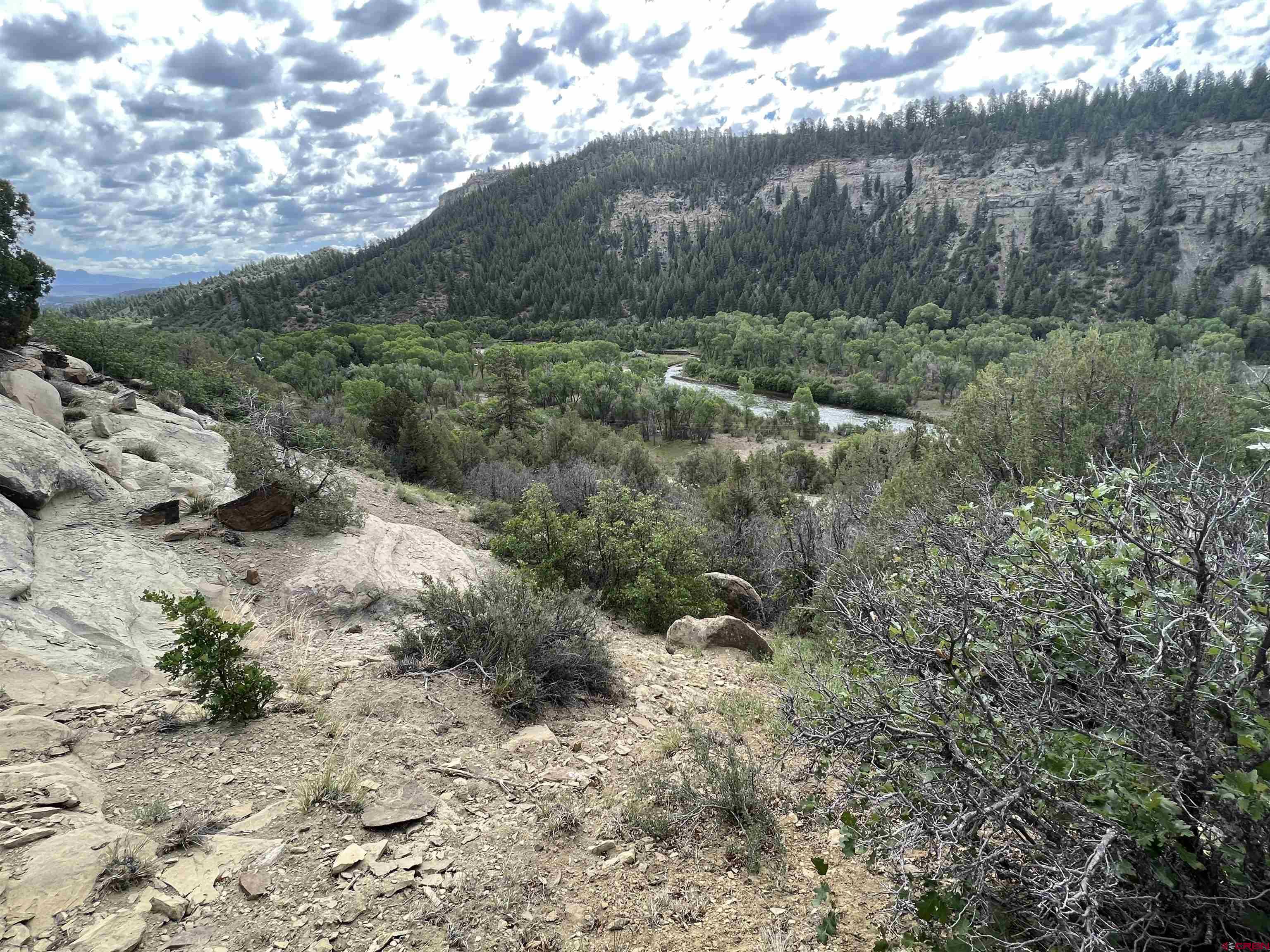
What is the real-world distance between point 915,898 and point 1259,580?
5.81ft

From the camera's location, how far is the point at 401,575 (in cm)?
866

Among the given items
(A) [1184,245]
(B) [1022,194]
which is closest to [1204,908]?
(A) [1184,245]

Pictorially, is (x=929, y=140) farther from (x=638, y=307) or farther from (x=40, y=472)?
(x=40, y=472)

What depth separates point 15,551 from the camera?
6.45 meters

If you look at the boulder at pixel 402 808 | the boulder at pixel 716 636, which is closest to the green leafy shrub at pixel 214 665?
the boulder at pixel 402 808

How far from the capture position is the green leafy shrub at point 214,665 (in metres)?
4.77

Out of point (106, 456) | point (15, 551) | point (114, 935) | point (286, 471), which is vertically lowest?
point (114, 935)

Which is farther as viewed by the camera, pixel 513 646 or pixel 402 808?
pixel 513 646

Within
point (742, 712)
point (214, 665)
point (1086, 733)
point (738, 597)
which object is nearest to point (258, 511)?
point (214, 665)

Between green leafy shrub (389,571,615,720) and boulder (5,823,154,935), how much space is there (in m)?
2.75

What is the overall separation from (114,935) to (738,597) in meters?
10.0

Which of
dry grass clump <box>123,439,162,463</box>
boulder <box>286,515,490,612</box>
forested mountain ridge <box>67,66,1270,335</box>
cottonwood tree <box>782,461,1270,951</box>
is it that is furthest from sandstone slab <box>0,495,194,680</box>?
forested mountain ridge <box>67,66,1270,335</box>

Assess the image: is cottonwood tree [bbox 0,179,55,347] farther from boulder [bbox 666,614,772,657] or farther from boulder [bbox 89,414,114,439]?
boulder [bbox 666,614,772,657]

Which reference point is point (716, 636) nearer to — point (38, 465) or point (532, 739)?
point (532, 739)
